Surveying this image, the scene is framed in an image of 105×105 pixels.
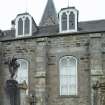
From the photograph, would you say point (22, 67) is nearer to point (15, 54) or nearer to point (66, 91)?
point (15, 54)

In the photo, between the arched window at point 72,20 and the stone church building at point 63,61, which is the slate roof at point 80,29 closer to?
the stone church building at point 63,61

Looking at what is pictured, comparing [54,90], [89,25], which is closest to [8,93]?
[54,90]

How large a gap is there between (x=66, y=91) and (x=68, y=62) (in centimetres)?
218

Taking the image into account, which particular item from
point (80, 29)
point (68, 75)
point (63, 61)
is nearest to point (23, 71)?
point (63, 61)

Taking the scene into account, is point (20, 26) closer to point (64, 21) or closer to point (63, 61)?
point (64, 21)

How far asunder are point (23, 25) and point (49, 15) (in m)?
19.4

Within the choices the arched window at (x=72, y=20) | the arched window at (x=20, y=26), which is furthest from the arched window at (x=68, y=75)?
the arched window at (x=20, y=26)

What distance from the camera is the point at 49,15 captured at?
1815 inches

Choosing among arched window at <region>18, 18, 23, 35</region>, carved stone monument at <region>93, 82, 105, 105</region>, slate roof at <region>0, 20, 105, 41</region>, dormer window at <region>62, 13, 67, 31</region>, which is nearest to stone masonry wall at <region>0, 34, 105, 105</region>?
slate roof at <region>0, 20, 105, 41</region>

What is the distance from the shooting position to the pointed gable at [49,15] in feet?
146

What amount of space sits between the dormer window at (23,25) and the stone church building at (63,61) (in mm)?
198

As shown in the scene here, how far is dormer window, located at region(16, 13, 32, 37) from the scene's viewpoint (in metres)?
26.9

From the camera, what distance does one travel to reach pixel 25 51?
2603cm

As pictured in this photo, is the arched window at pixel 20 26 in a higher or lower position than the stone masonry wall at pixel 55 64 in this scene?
higher
